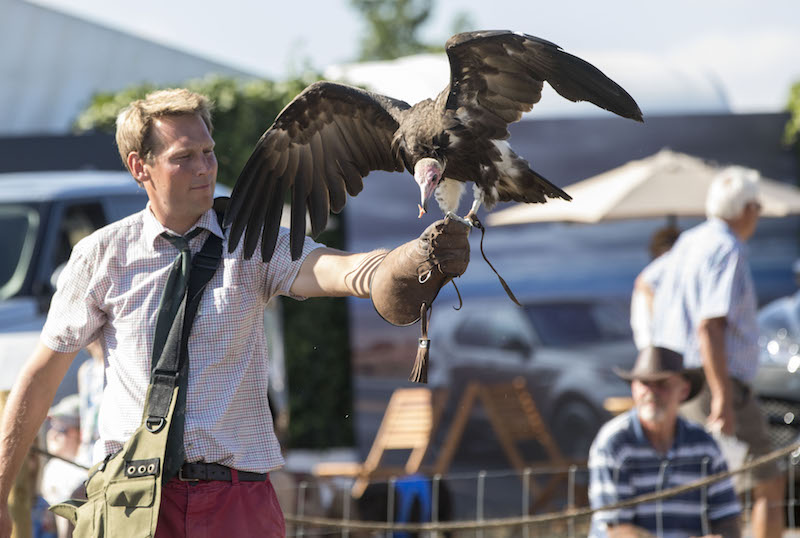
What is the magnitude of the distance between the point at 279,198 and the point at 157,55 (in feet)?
28.1

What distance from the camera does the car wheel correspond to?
22.8 ft

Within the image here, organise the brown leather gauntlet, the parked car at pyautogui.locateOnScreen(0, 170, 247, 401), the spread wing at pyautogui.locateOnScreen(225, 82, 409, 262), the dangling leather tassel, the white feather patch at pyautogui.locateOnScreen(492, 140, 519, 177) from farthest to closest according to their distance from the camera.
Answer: the parked car at pyautogui.locateOnScreen(0, 170, 247, 401) → the spread wing at pyautogui.locateOnScreen(225, 82, 409, 262) → the white feather patch at pyautogui.locateOnScreen(492, 140, 519, 177) → the dangling leather tassel → the brown leather gauntlet

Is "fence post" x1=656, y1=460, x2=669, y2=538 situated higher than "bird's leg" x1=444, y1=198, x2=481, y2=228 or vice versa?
"bird's leg" x1=444, y1=198, x2=481, y2=228

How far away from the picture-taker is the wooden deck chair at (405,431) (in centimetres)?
679

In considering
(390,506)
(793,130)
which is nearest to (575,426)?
(793,130)

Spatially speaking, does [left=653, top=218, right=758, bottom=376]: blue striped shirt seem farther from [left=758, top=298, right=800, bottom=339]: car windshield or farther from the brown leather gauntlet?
the brown leather gauntlet

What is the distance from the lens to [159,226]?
7.23 feet

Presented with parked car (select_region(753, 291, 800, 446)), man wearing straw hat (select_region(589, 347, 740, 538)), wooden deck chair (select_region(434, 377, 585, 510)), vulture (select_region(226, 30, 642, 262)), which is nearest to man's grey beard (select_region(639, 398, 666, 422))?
man wearing straw hat (select_region(589, 347, 740, 538))

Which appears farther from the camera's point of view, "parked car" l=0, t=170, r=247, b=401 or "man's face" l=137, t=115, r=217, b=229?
"parked car" l=0, t=170, r=247, b=401

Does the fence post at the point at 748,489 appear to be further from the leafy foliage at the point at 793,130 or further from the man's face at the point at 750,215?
the leafy foliage at the point at 793,130

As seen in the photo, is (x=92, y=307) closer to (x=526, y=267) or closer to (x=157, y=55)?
(x=526, y=267)

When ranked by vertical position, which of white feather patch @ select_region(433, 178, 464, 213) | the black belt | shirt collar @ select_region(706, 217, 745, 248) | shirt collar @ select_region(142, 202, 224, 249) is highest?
shirt collar @ select_region(706, 217, 745, 248)

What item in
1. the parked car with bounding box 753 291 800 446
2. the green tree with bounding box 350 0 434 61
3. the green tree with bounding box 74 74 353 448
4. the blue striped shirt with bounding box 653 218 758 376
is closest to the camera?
the blue striped shirt with bounding box 653 218 758 376

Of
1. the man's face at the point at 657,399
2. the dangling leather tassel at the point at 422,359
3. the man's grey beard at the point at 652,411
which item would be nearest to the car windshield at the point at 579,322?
the man's face at the point at 657,399
